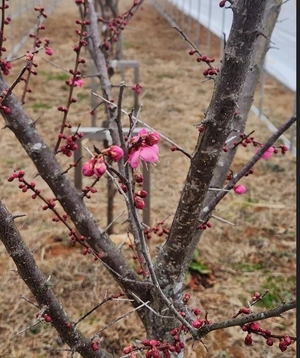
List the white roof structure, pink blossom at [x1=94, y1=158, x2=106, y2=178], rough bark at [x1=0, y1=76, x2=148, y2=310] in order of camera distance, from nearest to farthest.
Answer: pink blossom at [x1=94, y1=158, x2=106, y2=178], rough bark at [x1=0, y1=76, x2=148, y2=310], the white roof structure

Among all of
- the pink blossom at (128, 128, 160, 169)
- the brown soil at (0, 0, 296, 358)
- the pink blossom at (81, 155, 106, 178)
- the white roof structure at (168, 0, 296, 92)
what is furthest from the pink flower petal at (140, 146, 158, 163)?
the white roof structure at (168, 0, 296, 92)

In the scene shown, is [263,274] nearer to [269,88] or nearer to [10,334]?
[10,334]

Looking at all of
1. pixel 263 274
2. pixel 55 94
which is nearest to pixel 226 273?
pixel 263 274

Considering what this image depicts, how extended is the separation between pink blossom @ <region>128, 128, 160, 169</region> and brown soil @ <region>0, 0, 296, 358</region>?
0.56m

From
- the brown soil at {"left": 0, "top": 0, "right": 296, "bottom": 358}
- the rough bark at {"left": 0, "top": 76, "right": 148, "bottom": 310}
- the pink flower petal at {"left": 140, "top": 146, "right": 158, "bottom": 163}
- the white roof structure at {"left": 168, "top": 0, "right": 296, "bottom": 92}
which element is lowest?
the brown soil at {"left": 0, "top": 0, "right": 296, "bottom": 358}

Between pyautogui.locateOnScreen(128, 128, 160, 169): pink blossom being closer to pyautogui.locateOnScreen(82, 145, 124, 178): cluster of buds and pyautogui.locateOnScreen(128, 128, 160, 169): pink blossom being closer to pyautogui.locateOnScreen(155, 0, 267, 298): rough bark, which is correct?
pyautogui.locateOnScreen(82, 145, 124, 178): cluster of buds

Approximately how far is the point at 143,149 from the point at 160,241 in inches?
84.8

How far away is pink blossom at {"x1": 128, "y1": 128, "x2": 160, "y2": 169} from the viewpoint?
110 cm

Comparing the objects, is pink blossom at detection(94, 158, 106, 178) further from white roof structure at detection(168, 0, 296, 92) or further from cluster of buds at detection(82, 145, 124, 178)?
white roof structure at detection(168, 0, 296, 92)

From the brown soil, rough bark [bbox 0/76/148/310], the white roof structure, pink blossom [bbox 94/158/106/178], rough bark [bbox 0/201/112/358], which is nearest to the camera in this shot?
pink blossom [bbox 94/158/106/178]

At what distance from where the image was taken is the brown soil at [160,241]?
241 cm

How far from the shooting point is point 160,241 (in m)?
3.22

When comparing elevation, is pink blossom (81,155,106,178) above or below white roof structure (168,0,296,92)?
above

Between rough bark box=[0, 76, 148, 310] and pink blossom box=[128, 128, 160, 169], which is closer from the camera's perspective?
pink blossom box=[128, 128, 160, 169]
